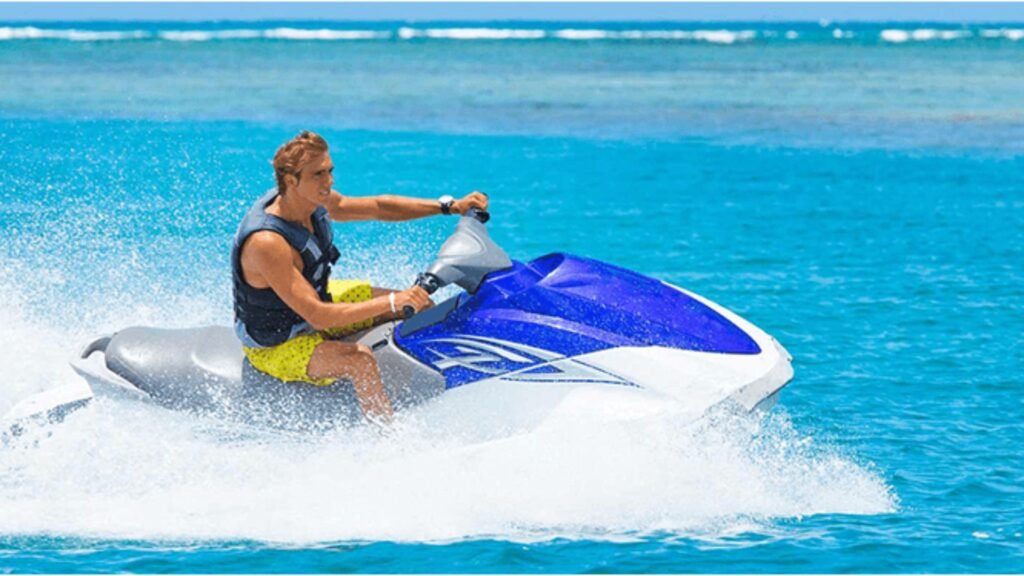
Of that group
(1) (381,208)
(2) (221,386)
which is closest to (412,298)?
(2) (221,386)

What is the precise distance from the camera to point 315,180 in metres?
5.30

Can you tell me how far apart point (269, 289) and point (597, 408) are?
49.1 inches

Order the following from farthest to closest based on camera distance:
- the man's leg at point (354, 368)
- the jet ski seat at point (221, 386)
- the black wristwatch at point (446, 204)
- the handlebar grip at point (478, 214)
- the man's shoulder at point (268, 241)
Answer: the black wristwatch at point (446, 204) < the handlebar grip at point (478, 214) < the jet ski seat at point (221, 386) < the man's leg at point (354, 368) < the man's shoulder at point (268, 241)

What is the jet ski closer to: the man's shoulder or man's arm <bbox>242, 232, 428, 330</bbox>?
man's arm <bbox>242, 232, 428, 330</bbox>

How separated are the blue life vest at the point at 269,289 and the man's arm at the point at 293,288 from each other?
50 millimetres

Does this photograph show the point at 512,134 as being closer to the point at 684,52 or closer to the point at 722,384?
the point at 722,384

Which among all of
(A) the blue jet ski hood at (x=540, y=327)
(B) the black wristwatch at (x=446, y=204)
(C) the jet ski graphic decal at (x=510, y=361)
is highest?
(B) the black wristwatch at (x=446, y=204)

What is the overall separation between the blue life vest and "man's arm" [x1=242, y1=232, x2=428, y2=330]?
0.16ft

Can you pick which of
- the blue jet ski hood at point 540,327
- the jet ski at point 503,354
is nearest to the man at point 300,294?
the jet ski at point 503,354

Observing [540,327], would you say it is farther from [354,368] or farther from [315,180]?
[315,180]

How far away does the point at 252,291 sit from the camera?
5.48 m

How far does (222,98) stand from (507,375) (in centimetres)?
2786

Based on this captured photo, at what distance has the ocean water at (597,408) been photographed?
5.55 m

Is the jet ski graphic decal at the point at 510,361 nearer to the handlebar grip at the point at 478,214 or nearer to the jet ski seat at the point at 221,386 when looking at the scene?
the jet ski seat at the point at 221,386
